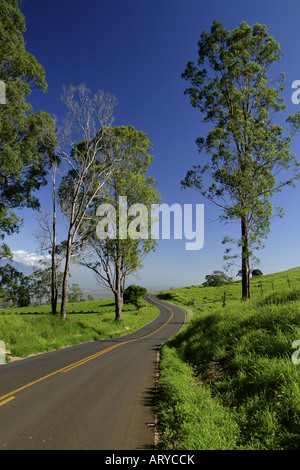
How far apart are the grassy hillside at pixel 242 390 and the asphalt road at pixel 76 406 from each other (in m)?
0.63

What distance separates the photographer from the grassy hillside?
157 inches

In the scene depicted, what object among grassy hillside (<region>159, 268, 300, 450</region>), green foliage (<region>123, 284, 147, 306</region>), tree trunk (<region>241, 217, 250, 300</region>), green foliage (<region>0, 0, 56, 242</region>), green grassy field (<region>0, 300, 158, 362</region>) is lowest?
green foliage (<region>123, 284, 147, 306</region>)

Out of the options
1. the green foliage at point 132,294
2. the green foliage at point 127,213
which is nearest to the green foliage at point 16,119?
the green foliage at point 127,213

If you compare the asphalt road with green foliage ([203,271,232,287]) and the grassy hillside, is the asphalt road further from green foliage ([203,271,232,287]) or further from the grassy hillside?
green foliage ([203,271,232,287])

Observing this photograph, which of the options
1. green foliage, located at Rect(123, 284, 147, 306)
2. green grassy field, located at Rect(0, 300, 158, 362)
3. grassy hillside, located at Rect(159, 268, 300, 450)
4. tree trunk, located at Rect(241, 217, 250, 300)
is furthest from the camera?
green foliage, located at Rect(123, 284, 147, 306)

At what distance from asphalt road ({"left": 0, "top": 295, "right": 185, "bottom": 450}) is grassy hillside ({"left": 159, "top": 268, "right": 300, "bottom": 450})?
0.63m

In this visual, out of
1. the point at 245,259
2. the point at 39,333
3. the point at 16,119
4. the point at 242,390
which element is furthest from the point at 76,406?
the point at 16,119

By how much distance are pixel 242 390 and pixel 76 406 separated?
365cm

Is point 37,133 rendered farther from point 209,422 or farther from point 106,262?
point 209,422

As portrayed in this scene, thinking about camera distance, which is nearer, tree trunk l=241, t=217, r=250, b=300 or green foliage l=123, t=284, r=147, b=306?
tree trunk l=241, t=217, r=250, b=300

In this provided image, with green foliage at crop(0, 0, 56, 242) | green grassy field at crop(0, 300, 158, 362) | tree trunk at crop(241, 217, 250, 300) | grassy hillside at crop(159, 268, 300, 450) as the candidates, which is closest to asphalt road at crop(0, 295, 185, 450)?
grassy hillside at crop(159, 268, 300, 450)

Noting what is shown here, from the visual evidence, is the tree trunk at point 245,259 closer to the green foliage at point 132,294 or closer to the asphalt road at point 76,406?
the asphalt road at point 76,406

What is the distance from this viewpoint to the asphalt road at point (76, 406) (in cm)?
429

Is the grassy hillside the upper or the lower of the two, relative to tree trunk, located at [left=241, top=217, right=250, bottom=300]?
lower
